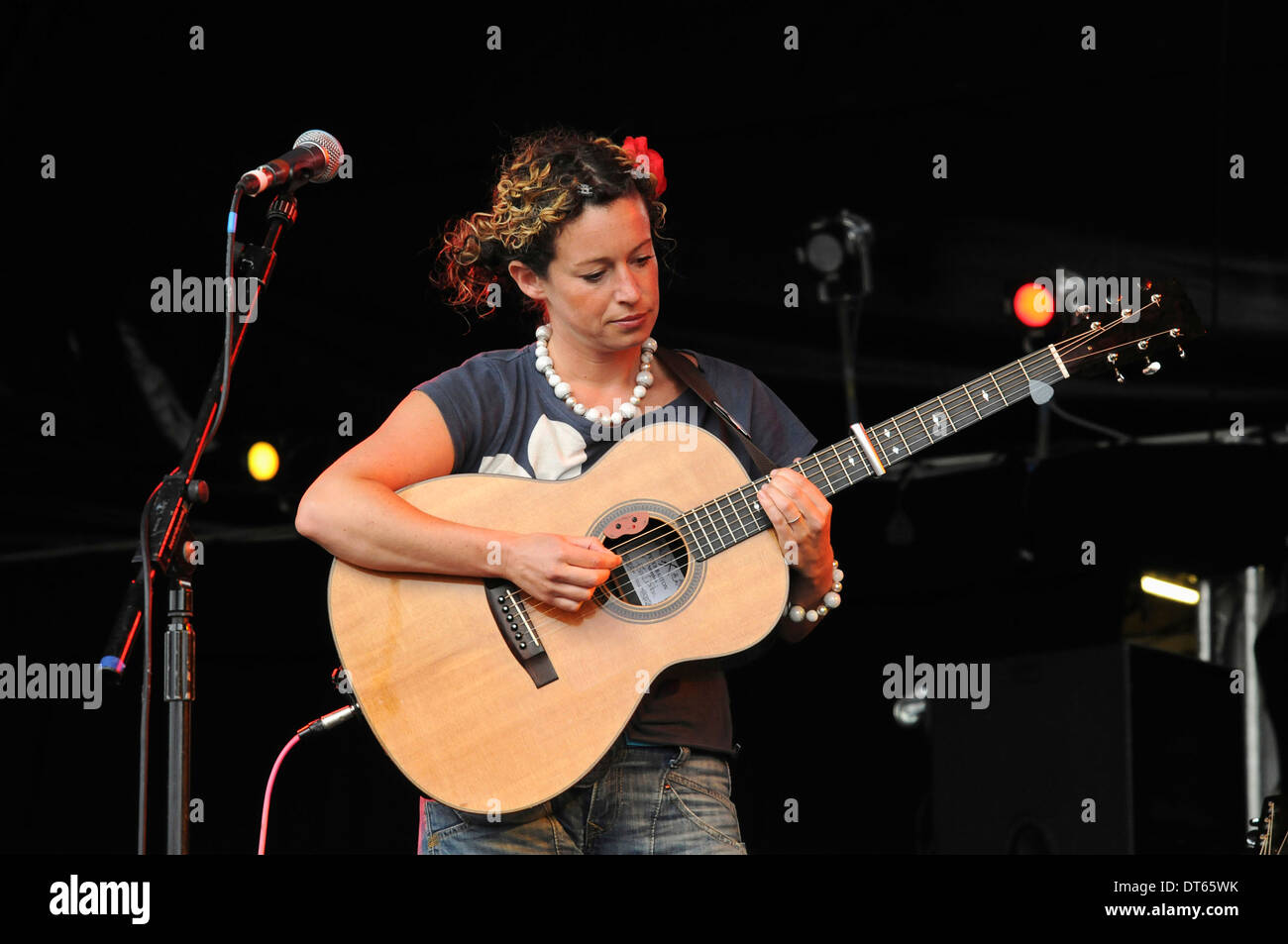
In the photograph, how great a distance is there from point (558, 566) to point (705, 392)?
51 centimetres

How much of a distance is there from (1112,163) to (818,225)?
1.03 meters

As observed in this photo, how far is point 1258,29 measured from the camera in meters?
4.53

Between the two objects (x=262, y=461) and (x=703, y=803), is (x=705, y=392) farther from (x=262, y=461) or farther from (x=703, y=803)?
(x=262, y=461)

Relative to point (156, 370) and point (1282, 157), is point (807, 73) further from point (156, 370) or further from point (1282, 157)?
point (156, 370)

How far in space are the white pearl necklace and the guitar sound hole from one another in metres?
0.24

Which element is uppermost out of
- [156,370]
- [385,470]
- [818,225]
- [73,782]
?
[818,225]

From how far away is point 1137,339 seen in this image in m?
2.93

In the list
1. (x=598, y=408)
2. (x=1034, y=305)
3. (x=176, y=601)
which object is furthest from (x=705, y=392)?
(x=1034, y=305)

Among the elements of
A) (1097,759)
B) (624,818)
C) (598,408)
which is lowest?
(1097,759)

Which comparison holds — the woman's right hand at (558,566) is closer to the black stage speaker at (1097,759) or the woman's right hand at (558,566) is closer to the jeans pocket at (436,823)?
the jeans pocket at (436,823)

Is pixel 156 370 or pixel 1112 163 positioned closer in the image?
pixel 1112 163

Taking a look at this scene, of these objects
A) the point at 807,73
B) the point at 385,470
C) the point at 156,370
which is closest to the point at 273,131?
the point at 156,370

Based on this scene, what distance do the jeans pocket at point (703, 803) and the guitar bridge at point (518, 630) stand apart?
31 cm

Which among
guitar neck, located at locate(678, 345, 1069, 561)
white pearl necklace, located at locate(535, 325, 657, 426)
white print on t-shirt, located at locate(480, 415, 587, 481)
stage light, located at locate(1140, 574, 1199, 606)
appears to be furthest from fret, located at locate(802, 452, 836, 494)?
stage light, located at locate(1140, 574, 1199, 606)
